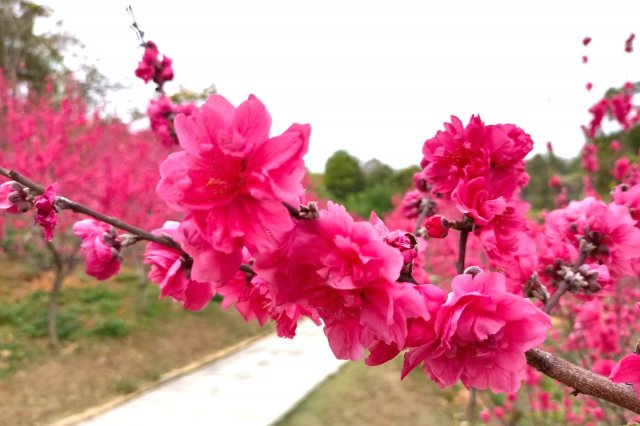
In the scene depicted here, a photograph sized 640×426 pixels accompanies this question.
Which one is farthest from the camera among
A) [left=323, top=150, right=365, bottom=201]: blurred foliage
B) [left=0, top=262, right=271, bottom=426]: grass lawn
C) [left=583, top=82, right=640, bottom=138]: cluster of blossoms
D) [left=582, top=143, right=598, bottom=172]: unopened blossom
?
[left=323, top=150, right=365, bottom=201]: blurred foliage

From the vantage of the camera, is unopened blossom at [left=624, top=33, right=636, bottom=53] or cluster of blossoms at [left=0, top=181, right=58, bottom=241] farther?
unopened blossom at [left=624, top=33, right=636, bottom=53]

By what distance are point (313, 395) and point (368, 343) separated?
199 inches

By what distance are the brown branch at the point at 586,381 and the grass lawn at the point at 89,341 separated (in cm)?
539

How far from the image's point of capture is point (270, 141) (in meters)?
0.73

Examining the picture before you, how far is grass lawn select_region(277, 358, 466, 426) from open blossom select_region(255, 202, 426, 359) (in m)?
4.44

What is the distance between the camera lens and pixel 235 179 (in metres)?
0.74

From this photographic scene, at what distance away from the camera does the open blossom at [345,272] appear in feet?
2.41

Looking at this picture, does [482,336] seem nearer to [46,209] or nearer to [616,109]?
[46,209]

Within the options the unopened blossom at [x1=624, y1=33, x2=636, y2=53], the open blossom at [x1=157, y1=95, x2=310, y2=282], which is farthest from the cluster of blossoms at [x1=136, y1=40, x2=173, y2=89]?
the unopened blossom at [x1=624, y1=33, x2=636, y2=53]

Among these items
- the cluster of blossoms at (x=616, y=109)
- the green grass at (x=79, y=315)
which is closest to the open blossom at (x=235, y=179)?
the cluster of blossoms at (x=616, y=109)

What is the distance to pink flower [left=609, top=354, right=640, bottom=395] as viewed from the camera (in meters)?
0.78

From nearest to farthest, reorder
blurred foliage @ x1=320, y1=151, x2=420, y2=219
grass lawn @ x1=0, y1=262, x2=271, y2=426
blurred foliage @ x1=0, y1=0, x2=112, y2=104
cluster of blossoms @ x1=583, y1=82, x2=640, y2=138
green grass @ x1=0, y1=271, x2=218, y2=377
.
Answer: cluster of blossoms @ x1=583, y1=82, x2=640, y2=138 → grass lawn @ x1=0, y1=262, x2=271, y2=426 → green grass @ x1=0, y1=271, x2=218, y2=377 → blurred foliage @ x1=0, y1=0, x2=112, y2=104 → blurred foliage @ x1=320, y1=151, x2=420, y2=219

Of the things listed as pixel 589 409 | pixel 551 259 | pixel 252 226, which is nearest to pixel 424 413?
pixel 589 409

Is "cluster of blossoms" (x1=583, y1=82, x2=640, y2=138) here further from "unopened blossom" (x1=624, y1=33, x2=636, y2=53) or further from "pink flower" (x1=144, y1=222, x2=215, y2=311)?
"pink flower" (x1=144, y1=222, x2=215, y2=311)
